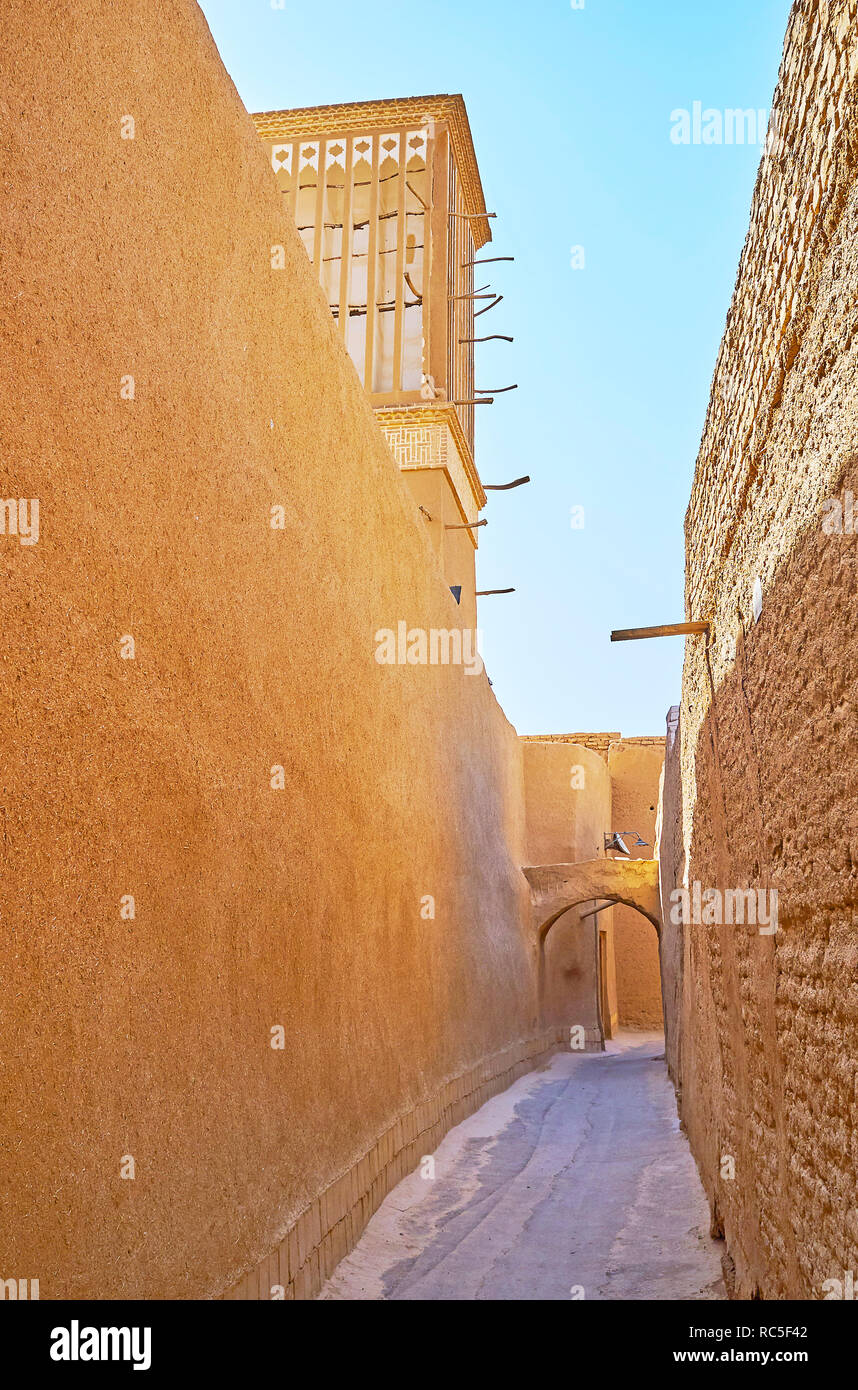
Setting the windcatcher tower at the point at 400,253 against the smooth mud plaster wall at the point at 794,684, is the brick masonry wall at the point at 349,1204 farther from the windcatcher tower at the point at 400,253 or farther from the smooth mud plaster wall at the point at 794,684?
the windcatcher tower at the point at 400,253

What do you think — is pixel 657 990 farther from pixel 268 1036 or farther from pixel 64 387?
pixel 64 387

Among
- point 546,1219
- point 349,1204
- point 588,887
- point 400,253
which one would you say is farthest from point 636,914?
point 349,1204

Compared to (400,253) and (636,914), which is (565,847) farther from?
(400,253)

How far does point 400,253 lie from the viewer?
15.4 metres

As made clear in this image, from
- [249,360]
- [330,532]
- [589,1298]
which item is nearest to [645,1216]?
[589,1298]

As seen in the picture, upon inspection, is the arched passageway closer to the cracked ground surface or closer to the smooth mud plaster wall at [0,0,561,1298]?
the cracked ground surface

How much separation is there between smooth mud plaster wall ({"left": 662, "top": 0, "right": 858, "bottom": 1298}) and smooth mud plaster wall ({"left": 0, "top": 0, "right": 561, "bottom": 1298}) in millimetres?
1777

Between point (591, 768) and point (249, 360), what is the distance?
15.5 metres

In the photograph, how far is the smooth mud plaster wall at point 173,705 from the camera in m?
2.71

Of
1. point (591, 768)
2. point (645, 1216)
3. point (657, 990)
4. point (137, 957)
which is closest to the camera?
point (137, 957)

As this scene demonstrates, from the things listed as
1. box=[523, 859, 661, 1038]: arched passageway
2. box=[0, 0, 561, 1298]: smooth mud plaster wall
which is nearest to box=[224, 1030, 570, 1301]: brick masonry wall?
box=[0, 0, 561, 1298]: smooth mud plaster wall

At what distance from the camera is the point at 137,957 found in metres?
3.19

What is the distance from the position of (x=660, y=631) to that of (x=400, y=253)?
1103cm

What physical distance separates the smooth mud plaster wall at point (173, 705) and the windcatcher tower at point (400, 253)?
28.5 ft
